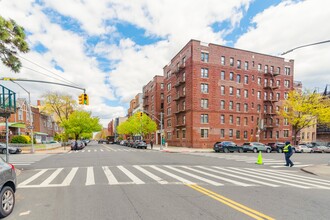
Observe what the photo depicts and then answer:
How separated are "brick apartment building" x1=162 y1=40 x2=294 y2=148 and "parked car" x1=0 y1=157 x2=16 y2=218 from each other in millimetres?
34555

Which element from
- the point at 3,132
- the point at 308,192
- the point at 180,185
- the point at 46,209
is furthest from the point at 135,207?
the point at 3,132

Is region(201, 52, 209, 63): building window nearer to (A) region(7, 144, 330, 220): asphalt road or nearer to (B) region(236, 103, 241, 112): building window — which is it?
(B) region(236, 103, 241, 112): building window

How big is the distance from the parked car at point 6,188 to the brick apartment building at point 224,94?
34.6 metres

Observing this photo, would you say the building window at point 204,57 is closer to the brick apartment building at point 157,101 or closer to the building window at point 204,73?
the building window at point 204,73

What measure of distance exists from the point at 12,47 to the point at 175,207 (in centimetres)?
1049

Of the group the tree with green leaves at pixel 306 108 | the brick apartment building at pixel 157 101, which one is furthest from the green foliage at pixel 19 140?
the tree with green leaves at pixel 306 108

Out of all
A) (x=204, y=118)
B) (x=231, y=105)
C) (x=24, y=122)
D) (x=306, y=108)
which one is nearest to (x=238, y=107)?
(x=231, y=105)

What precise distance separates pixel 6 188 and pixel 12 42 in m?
7.83

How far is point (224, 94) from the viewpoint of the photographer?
4169 centimetres

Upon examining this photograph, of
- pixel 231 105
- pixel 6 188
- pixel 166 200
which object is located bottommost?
pixel 166 200

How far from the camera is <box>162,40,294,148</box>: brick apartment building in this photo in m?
39.3

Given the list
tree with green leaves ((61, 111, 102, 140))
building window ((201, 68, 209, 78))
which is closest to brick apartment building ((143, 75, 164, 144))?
tree with green leaves ((61, 111, 102, 140))

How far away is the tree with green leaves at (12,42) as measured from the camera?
912cm

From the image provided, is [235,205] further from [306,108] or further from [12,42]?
[306,108]
